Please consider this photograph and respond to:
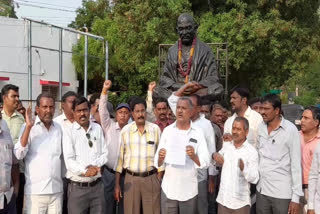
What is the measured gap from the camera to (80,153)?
15.1ft

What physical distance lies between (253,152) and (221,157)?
0.34 m

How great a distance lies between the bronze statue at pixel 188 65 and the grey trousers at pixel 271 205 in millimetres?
2323

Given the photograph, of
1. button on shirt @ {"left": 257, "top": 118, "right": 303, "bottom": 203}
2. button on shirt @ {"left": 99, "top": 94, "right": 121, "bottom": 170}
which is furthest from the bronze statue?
button on shirt @ {"left": 257, "top": 118, "right": 303, "bottom": 203}

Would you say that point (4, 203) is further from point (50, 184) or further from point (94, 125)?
point (94, 125)

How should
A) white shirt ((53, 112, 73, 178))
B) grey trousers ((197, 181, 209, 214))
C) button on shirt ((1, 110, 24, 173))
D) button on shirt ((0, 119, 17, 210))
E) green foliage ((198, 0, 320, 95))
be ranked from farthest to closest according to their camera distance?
green foliage ((198, 0, 320, 95)) < button on shirt ((1, 110, 24, 173)) < grey trousers ((197, 181, 209, 214)) < white shirt ((53, 112, 73, 178)) < button on shirt ((0, 119, 17, 210))

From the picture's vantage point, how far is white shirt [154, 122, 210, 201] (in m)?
4.46

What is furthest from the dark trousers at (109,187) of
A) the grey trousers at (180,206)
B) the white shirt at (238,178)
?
the white shirt at (238,178)

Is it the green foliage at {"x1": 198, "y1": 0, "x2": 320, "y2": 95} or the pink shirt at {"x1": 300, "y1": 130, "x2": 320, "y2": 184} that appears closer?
→ the pink shirt at {"x1": 300, "y1": 130, "x2": 320, "y2": 184}

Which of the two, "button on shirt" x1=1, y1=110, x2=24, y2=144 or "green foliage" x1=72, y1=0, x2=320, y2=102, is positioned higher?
"green foliage" x1=72, y1=0, x2=320, y2=102

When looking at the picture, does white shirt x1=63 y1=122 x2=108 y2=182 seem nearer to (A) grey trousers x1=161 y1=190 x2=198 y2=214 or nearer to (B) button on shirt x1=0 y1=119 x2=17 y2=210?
(B) button on shirt x1=0 y1=119 x2=17 y2=210

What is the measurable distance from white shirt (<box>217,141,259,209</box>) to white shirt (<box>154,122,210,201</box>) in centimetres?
31

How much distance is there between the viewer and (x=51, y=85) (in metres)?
19.8

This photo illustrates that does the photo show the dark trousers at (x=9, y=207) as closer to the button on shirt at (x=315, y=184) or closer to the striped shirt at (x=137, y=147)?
the striped shirt at (x=137, y=147)

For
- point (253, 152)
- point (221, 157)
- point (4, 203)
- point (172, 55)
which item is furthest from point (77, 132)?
point (172, 55)
